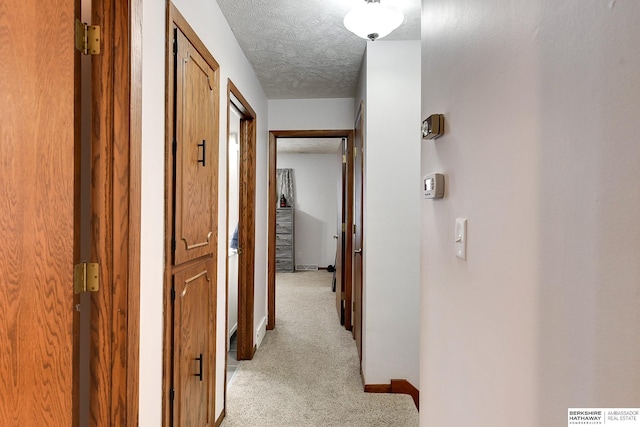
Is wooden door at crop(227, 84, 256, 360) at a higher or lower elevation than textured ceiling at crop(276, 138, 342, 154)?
lower

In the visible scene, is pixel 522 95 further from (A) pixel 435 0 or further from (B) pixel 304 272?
(B) pixel 304 272

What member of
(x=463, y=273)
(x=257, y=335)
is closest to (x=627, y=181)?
(x=463, y=273)

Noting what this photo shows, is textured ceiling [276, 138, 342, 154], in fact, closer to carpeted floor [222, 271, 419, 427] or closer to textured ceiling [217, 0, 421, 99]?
textured ceiling [217, 0, 421, 99]

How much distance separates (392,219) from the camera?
2.48 m

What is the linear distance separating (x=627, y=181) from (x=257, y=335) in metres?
3.14

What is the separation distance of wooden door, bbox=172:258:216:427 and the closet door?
132 millimetres

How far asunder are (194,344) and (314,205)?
5.84 meters

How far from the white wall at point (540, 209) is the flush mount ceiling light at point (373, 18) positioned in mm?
907

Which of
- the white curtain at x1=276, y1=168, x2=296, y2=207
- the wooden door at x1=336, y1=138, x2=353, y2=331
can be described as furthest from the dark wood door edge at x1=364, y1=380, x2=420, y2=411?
the white curtain at x1=276, y1=168, x2=296, y2=207

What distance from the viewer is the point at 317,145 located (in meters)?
6.58

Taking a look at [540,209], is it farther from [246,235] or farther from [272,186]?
[272,186]

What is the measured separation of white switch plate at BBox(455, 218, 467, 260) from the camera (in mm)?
903

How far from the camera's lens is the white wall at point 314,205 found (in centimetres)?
741

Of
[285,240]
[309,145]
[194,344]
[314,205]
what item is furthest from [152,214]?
[314,205]
